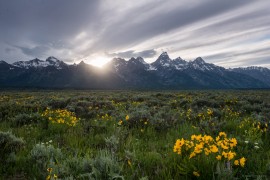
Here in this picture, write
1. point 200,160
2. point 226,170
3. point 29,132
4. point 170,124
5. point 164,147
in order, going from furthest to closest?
1. point 170,124
2. point 29,132
3. point 164,147
4. point 200,160
5. point 226,170

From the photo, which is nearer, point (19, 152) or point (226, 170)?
point (226, 170)

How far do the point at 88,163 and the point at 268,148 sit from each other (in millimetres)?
3462

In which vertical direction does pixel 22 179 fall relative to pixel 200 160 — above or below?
below

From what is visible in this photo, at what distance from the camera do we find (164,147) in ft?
17.4

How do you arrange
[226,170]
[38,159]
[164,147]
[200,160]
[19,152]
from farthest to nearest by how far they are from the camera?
[164,147]
[19,152]
[38,159]
[200,160]
[226,170]

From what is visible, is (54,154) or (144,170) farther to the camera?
(54,154)

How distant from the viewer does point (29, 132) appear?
6793 millimetres

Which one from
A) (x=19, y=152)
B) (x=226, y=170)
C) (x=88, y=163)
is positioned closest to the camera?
(x=226, y=170)

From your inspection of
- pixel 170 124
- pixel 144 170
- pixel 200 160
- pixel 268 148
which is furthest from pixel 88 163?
pixel 170 124

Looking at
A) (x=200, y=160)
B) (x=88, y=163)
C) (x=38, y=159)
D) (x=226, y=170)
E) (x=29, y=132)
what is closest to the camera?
(x=226, y=170)

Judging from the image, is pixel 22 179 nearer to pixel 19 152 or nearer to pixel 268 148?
pixel 19 152

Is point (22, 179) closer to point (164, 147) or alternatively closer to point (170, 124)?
point (164, 147)

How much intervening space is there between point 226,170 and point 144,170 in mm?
1265

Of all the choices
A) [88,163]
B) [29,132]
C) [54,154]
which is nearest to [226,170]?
[88,163]
